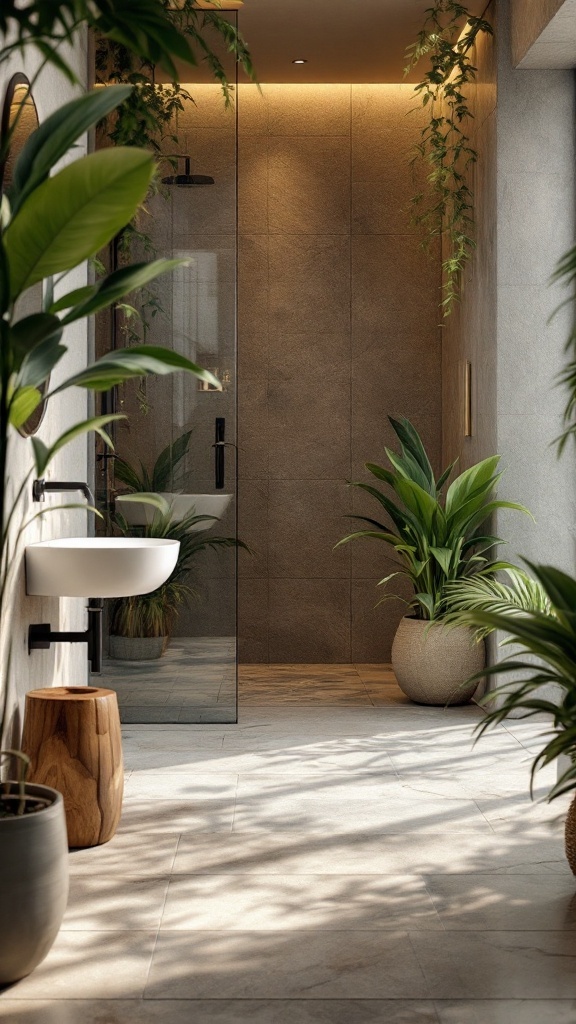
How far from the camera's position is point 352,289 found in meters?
5.99

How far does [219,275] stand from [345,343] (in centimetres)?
159

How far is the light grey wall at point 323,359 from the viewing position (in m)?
5.95

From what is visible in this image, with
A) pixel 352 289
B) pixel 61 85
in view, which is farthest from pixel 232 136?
pixel 352 289

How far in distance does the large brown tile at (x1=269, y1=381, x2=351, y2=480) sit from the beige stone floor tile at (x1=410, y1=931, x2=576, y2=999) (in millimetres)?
3720

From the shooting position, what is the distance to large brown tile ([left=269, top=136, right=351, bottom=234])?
5945 millimetres

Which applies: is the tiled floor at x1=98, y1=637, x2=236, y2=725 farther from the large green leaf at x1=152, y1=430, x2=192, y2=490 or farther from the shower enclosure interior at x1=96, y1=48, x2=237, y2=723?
the large green leaf at x1=152, y1=430, x2=192, y2=490

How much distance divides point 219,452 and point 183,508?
0.26 m

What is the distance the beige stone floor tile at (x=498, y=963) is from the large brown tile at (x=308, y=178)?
4276 millimetres

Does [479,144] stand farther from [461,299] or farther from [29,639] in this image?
[29,639]

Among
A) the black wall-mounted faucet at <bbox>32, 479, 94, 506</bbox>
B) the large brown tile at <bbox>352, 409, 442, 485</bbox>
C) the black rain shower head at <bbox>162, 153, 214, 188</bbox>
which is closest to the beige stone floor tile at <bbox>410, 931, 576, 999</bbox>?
the black wall-mounted faucet at <bbox>32, 479, 94, 506</bbox>

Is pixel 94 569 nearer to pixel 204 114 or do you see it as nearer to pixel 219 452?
pixel 219 452

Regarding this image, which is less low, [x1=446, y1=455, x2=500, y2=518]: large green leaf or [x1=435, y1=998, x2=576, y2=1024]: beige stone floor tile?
[x1=446, y1=455, x2=500, y2=518]: large green leaf

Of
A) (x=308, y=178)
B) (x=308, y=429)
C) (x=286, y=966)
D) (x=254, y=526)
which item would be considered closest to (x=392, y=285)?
(x=308, y=178)

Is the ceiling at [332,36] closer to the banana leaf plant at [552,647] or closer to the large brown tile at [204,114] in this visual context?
the large brown tile at [204,114]
